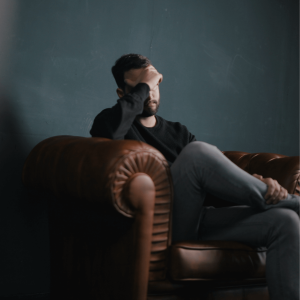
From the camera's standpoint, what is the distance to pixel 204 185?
100cm

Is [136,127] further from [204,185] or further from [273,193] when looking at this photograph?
[273,193]

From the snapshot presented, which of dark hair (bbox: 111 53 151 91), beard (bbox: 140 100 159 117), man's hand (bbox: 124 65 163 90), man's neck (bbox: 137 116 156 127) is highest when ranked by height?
dark hair (bbox: 111 53 151 91)

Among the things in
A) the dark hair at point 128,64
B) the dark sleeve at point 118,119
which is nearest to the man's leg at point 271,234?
the dark sleeve at point 118,119

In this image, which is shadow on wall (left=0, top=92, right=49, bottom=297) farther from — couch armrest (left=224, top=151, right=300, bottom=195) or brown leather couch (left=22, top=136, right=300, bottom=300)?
couch armrest (left=224, top=151, right=300, bottom=195)

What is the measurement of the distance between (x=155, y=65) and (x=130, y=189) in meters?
1.17

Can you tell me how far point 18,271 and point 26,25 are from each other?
1095 millimetres

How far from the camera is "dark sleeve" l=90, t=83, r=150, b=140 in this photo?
1.15 m

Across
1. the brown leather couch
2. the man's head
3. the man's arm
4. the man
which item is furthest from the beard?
the brown leather couch

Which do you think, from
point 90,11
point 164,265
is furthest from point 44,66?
point 164,265

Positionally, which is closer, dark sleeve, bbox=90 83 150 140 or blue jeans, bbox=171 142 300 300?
blue jeans, bbox=171 142 300 300

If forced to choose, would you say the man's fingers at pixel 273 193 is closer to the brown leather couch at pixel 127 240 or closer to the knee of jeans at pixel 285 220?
the knee of jeans at pixel 285 220

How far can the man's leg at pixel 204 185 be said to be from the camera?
3.19 feet

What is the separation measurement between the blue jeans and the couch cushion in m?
0.05

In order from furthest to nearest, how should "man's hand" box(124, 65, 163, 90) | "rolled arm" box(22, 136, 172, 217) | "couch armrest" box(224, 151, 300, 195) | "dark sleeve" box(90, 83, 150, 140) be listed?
"man's hand" box(124, 65, 163, 90), "couch armrest" box(224, 151, 300, 195), "dark sleeve" box(90, 83, 150, 140), "rolled arm" box(22, 136, 172, 217)
